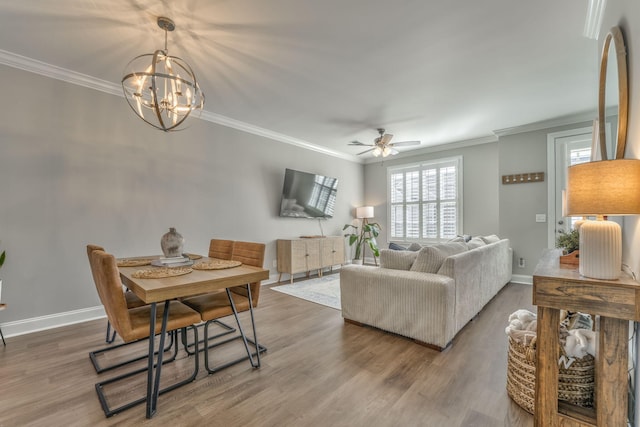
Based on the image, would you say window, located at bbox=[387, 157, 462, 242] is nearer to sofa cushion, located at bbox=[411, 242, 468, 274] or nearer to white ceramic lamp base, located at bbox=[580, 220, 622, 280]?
sofa cushion, located at bbox=[411, 242, 468, 274]

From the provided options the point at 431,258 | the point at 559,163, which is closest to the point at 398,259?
the point at 431,258

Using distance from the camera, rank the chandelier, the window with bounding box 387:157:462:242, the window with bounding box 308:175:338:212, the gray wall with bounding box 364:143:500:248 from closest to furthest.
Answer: the chandelier
the gray wall with bounding box 364:143:500:248
the window with bounding box 308:175:338:212
the window with bounding box 387:157:462:242

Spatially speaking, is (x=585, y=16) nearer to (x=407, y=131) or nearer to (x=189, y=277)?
(x=407, y=131)

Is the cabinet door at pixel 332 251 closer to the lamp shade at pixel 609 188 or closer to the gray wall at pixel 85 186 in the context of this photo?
the gray wall at pixel 85 186

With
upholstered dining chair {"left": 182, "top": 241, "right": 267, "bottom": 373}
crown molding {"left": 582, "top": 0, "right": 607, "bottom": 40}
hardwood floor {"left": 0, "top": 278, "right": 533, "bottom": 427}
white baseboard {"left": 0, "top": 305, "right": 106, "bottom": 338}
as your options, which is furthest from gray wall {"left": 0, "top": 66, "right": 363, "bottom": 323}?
crown molding {"left": 582, "top": 0, "right": 607, "bottom": 40}

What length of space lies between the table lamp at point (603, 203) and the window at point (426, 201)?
182 inches

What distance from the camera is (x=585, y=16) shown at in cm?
206

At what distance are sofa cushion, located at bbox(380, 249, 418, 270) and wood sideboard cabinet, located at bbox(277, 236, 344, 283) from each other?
7.11ft

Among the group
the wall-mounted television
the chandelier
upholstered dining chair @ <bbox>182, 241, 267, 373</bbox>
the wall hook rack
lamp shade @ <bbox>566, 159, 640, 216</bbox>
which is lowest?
upholstered dining chair @ <bbox>182, 241, 267, 373</bbox>

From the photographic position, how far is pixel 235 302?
216cm

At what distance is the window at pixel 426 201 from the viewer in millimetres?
5598

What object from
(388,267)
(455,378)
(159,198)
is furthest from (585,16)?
(159,198)

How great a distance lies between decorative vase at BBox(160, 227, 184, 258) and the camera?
2.27m

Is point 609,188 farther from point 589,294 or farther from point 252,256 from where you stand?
point 252,256
